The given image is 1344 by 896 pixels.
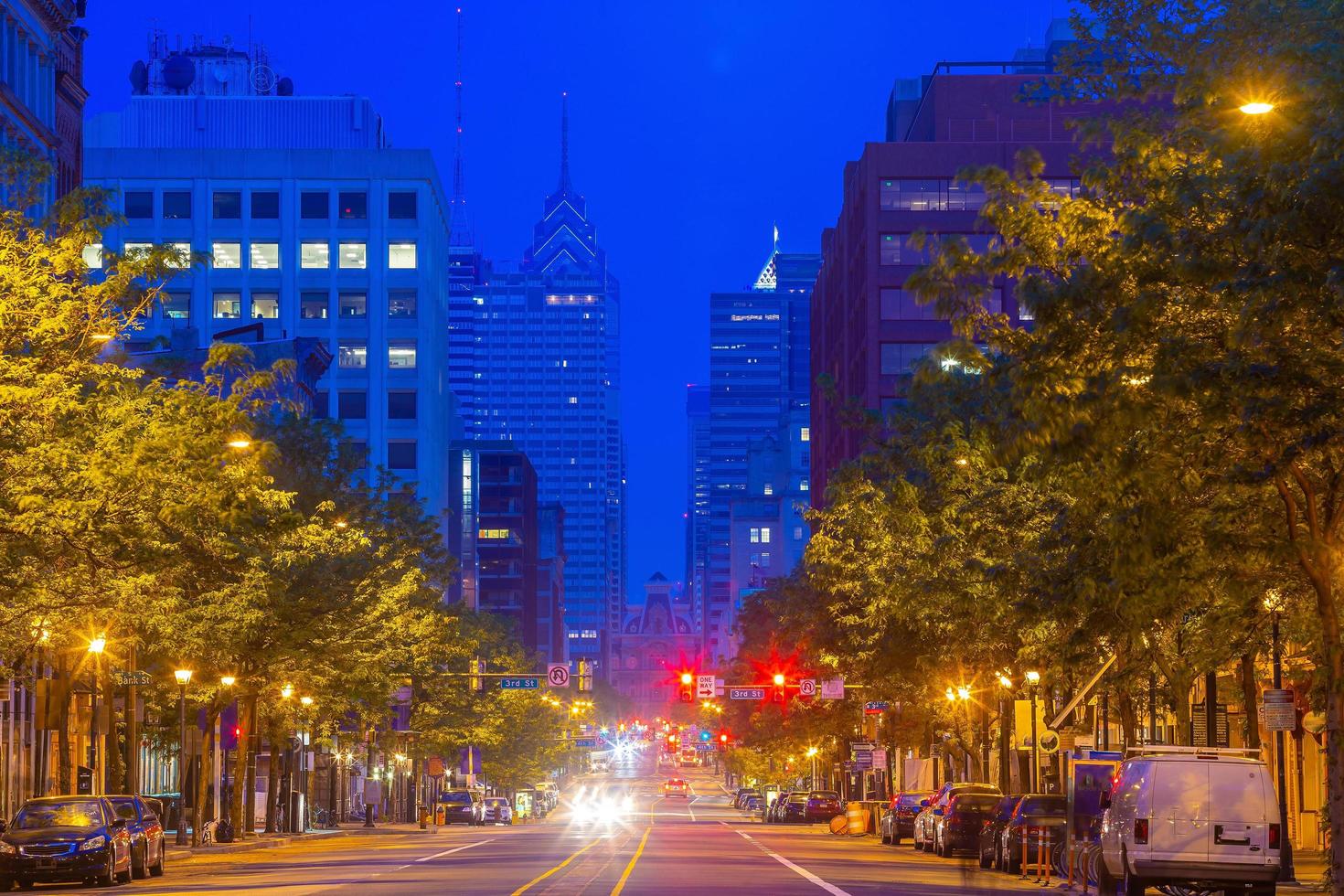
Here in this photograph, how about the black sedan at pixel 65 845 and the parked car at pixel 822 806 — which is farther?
the parked car at pixel 822 806

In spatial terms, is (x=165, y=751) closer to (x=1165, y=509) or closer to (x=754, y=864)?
(x=754, y=864)

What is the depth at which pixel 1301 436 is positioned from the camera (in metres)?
19.1

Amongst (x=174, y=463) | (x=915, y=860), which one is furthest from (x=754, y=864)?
(x=174, y=463)

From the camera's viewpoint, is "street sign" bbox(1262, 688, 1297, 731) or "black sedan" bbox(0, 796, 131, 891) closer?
"street sign" bbox(1262, 688, 1297, 731)

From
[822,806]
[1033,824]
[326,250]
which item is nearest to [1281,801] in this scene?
[1033,824]

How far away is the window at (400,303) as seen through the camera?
480 feet

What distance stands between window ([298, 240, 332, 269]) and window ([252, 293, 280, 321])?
328 cm

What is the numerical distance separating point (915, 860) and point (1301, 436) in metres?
31.4

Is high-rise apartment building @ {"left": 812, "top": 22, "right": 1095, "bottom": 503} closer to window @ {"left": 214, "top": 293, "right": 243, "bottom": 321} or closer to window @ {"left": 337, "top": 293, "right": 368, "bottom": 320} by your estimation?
window @ {"left": 337, "top": 293, "right": 368, "bottom": 320}

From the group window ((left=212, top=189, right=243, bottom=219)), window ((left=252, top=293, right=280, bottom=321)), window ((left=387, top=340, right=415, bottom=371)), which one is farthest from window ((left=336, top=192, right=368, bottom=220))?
window ((left=387, top=340, right=415, bottom=371))

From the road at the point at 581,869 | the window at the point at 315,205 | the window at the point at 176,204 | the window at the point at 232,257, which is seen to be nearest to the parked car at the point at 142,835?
the road at the point at 581,869

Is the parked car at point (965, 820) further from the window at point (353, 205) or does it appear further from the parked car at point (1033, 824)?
the window at point (353, 205)

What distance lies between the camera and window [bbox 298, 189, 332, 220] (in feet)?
481

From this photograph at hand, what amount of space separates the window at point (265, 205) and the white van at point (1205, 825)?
128m
